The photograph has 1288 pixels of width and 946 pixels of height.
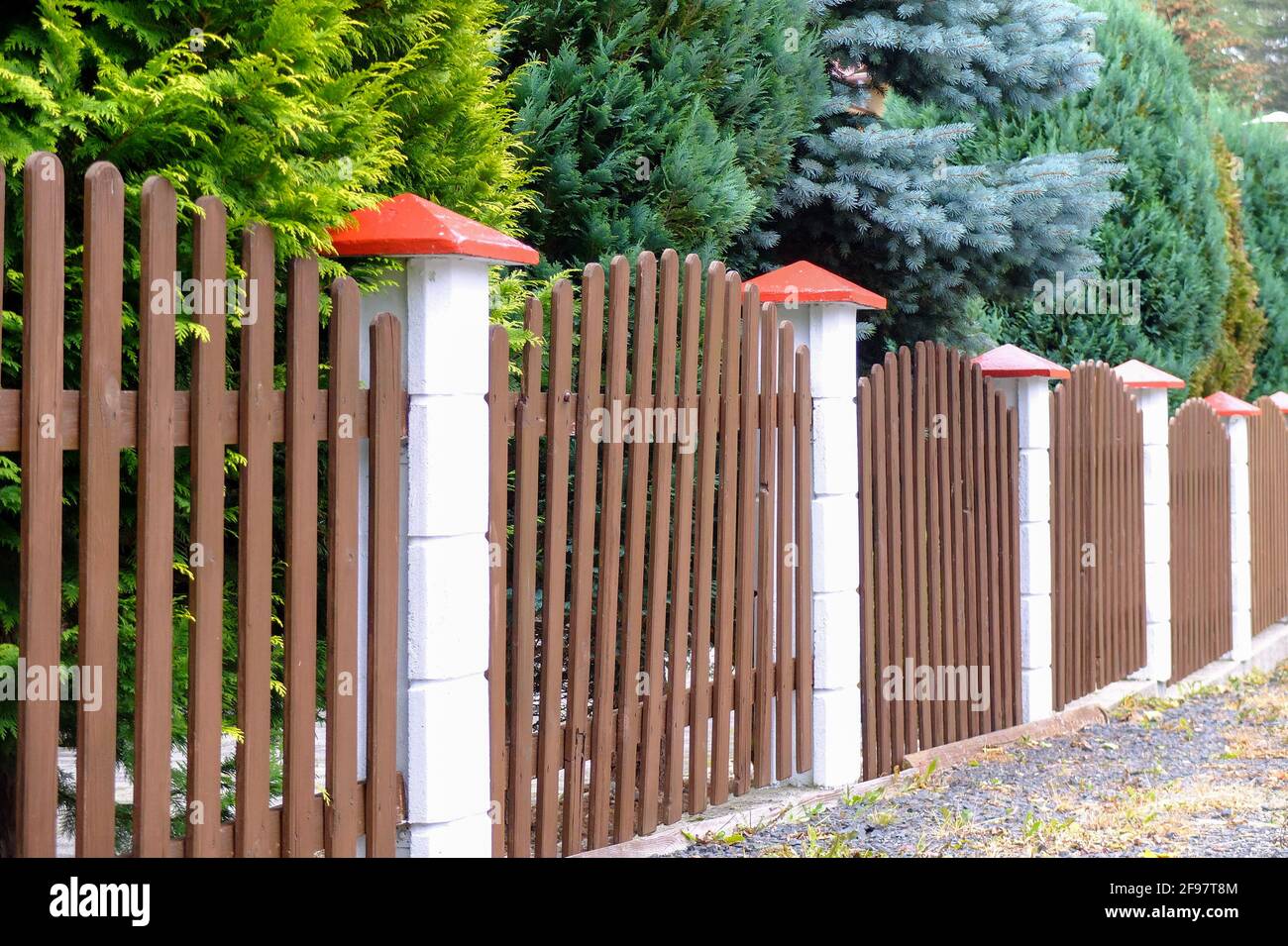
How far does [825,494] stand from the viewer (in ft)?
17.8

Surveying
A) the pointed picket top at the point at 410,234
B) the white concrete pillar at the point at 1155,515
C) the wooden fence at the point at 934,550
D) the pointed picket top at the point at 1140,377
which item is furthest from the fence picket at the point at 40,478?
Result: the white concrete pillar at the point at 1155,515

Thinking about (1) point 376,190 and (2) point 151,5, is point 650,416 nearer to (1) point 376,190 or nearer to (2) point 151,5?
(1) point 376,190

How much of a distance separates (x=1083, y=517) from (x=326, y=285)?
208 inches

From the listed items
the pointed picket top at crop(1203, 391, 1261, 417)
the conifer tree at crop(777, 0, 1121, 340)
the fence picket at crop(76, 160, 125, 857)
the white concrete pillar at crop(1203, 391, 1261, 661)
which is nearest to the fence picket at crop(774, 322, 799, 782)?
the conifer tree at crop(777, 0, 1121, 340)

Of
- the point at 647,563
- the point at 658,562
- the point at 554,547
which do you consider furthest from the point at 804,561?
the point at 554,547

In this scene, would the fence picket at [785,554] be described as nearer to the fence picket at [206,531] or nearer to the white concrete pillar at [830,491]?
the white concrete pillar at [830,491]

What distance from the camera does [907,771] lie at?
5.94 metres

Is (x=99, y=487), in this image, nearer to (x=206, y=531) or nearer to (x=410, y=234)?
(x=206, y=531)

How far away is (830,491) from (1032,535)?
2051 mm

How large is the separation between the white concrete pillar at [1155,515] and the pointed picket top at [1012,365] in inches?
77.5

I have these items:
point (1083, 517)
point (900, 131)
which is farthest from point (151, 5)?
point (1083, 517)

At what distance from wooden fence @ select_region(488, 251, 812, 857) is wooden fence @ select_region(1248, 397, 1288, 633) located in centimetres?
684

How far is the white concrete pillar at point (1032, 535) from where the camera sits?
704cm

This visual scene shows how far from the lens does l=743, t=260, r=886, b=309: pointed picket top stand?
536 cm
